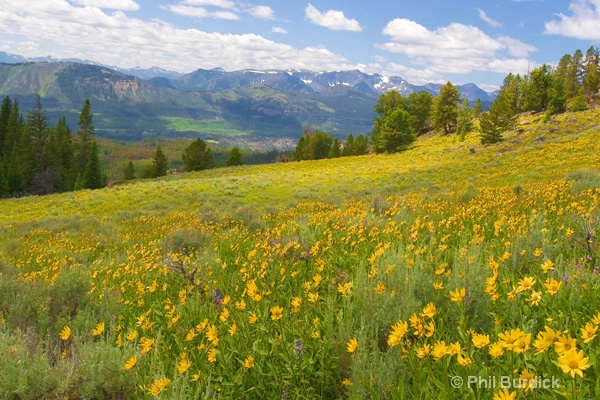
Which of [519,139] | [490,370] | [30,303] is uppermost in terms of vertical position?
[519,139]

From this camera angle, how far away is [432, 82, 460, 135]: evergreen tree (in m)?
53.2

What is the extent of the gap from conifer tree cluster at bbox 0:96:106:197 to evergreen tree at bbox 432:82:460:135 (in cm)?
5229

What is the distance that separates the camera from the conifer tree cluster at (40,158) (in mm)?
51188

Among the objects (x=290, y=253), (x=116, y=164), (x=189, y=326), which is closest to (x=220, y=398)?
(x=189, y=326)

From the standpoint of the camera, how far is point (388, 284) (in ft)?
10.9

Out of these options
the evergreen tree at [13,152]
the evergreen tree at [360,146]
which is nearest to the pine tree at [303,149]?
the evergreen tree at [360,146]

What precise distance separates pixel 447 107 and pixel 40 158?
198 feet

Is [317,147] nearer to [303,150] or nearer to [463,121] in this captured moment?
[303,150]

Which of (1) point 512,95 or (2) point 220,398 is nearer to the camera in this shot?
(2) point 220,398

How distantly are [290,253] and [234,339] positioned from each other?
241 cm

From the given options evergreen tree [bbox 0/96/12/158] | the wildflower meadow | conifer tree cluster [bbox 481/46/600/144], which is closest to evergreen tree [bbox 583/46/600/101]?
conifer tree cluster [bbox 481/46/600/144]

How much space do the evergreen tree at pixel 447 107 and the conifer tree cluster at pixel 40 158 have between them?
172 feet

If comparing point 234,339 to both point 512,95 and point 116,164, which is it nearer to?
point 512,95

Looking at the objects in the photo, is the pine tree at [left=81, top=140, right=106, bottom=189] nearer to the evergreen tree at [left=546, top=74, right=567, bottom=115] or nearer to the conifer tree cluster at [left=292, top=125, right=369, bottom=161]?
the conifer tree cluster at [left=292, top=125, right=369, bottom=161]
